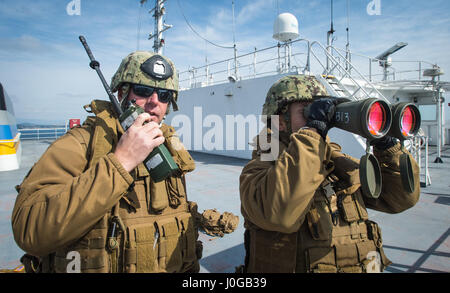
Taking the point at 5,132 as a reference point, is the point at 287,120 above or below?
below

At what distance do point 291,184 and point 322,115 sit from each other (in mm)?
395

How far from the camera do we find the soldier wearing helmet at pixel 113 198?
1.04m

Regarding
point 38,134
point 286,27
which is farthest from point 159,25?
point 38,134

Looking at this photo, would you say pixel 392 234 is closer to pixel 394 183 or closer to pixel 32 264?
pixel 394 183

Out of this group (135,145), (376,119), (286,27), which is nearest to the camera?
(135,145)

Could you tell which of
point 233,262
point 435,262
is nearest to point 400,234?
point 435,262

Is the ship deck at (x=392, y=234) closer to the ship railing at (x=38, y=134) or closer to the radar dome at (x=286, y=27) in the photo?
the radar dome at (x=286, y=27)

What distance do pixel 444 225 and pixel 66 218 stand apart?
5111 mm

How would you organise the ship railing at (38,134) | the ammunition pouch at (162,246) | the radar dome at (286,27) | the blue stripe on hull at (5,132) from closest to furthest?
1. the ammunition pouch at (162,246)
2. the blue stripe on hull at (5,132)
3. the radar dome at (286,27)
4. the ship railing at (38,134)

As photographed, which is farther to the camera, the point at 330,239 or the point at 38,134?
the point at 38,134

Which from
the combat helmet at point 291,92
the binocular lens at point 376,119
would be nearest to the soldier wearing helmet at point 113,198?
the combat helmet at point 291,92

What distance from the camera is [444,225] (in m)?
3.99

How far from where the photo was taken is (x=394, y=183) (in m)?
1.64

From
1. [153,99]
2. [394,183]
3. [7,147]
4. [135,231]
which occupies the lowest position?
[135,231]
